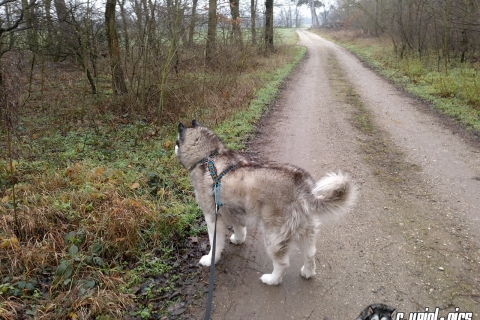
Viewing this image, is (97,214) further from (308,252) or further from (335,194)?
(335,194)

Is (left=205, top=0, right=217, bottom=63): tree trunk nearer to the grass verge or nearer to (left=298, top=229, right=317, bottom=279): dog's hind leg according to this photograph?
the grass verge

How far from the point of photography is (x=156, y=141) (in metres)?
7.86

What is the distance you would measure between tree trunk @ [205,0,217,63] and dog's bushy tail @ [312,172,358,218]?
9579 millimetres

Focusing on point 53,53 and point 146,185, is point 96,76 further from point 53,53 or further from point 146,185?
point 146,185

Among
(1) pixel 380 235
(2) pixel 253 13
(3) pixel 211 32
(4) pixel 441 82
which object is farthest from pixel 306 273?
(2) pixel 253 13

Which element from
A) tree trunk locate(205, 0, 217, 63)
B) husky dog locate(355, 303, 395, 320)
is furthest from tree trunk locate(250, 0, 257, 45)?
husky dog locate(355, 303, 395, 320)

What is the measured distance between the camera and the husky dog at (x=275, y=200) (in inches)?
125

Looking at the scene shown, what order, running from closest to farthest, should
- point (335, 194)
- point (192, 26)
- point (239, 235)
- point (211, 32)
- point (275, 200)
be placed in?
1. point (335, 194)
2. point (275, 200)
3. point (239, 235)
4. point (192, 26)
5. point (211, 32)

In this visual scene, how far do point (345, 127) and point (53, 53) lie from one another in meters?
11.2

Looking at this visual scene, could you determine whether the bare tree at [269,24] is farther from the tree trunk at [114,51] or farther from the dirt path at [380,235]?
the dirt path at [380,235]

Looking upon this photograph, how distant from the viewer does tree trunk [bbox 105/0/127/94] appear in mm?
9375

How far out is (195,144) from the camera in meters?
3.97

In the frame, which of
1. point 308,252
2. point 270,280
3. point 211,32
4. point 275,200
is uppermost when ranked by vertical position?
point 211,32

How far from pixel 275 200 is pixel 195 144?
1.31 m
